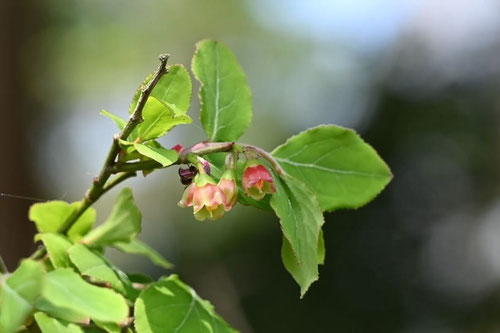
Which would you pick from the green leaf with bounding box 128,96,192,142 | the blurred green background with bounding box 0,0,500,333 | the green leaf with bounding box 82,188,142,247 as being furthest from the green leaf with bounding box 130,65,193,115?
the blurred green background with bounding box 0,0,500,333

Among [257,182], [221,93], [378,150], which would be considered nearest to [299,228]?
[257,182]

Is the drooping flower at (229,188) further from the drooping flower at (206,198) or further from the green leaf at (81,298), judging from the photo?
the green leaf at (81,298)

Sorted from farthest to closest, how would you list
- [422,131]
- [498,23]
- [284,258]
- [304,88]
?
1. [304,88]
2. [498,23]
3. [422,131]
4. [284,258]

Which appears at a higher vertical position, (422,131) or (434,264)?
(422,131)

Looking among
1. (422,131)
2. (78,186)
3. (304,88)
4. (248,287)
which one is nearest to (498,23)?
(422,131)

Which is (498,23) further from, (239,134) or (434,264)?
(239,134)
